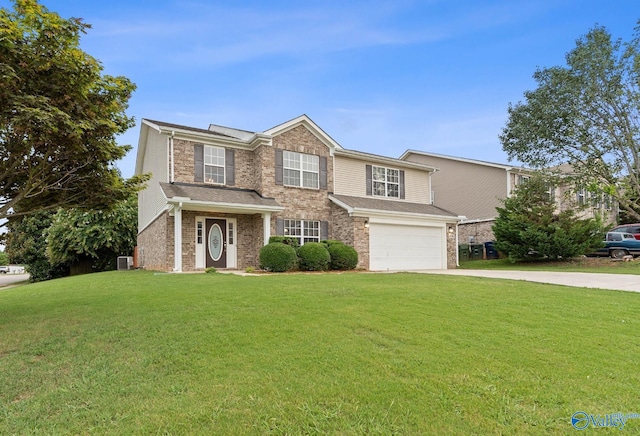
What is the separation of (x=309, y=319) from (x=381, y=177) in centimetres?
1550

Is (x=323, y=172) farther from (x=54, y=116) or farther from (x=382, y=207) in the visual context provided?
(x=54, y=116)

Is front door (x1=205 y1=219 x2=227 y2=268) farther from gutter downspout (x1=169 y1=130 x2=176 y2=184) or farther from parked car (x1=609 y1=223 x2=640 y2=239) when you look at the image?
parked car (x1=609 y1=223 x2=640 y2=239)

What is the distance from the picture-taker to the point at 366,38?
1467 centimetres

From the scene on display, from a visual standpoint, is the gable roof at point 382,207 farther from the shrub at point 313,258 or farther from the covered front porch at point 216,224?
the covered front porch at point 216,224

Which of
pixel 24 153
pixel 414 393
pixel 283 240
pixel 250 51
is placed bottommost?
pixel 414 393

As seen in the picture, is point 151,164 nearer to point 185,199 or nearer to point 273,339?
point 185,199

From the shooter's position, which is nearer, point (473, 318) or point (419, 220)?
point (473, 318)

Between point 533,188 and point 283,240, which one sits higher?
point 533,188

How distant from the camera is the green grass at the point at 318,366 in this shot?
3219 millimetres

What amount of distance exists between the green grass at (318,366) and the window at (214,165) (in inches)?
376

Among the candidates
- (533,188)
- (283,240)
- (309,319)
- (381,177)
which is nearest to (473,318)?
(309,319)

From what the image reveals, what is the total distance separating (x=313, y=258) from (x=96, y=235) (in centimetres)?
1584

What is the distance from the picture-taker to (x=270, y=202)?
1627 centimetres

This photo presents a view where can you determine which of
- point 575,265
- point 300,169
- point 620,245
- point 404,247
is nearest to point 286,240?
point 300,169
